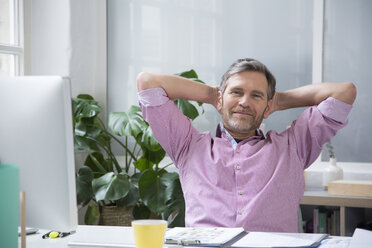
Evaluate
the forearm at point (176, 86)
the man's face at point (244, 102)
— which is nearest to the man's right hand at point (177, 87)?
the forearm at point (176, 86)

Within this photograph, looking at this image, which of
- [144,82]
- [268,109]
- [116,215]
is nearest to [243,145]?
[268,109]

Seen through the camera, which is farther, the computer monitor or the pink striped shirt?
the pink striped shirt

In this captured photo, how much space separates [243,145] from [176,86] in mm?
370

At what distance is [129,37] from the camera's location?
3854mm

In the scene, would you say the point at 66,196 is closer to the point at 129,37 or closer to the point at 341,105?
the point at 341,105

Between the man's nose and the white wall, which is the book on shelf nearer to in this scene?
the man's nose

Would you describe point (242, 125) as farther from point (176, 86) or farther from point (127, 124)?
point (127, 124)

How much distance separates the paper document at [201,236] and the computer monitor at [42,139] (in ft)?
1.22

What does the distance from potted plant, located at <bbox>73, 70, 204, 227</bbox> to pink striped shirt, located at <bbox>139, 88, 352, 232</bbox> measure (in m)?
0.98

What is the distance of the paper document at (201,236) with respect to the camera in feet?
4.29

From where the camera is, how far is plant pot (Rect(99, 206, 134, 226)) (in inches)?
128

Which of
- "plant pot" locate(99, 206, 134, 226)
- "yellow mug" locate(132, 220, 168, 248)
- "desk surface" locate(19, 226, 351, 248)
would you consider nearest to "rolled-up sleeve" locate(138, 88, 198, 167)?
"desk surface" locate(19, 226, 351, 248)

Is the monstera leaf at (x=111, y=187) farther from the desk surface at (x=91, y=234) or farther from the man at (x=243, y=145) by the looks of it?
the desk surface at (x=91, y=234)

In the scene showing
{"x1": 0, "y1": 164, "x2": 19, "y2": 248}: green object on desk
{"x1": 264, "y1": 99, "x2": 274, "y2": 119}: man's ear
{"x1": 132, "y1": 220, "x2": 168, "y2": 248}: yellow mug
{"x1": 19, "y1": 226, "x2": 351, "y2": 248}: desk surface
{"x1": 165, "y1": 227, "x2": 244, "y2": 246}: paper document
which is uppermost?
{"x1": 264, "y1": 99, "x2": 274, "y2": 119}: man's ear
